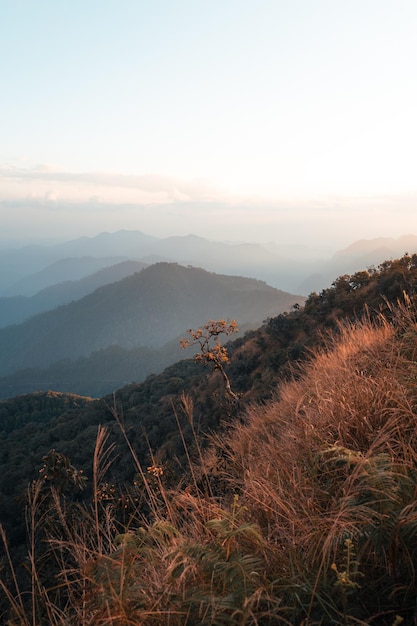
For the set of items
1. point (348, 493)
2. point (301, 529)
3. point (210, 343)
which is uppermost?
point (348, 493)

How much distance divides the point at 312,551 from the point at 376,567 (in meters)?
0.30

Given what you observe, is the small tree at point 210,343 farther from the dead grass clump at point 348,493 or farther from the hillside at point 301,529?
the dead grass clump at point 348,493

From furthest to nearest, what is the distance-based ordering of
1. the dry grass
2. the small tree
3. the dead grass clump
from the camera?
the small tree → the dead grass clump → the dry grass

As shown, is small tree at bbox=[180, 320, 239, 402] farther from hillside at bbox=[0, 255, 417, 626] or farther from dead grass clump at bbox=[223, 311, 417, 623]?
dead grass clump at bbox=[223, 311, 417, 623]

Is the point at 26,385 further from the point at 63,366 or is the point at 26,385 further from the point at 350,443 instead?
the point at 350,443

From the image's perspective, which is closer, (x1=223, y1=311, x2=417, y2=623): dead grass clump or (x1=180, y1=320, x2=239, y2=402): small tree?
(x1=223, y1=311, x2=417, y2=623): dead grass clump

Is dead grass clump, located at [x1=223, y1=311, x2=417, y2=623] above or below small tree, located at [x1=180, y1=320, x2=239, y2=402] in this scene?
above

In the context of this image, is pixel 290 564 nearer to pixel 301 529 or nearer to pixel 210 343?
pixel 301 529

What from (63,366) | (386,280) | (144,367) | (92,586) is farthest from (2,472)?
(63,366)

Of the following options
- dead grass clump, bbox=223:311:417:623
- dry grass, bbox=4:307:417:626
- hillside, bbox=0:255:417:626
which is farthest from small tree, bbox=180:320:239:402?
dry grass, bbox=4:307:417:626

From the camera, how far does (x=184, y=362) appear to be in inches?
1988

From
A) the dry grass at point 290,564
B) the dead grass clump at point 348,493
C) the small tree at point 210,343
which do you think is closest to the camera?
the dry grass at point 290,564

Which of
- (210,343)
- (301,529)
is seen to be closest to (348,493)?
(301,529)

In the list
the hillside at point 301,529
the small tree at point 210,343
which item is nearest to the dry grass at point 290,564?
the hillside at point 301,529
